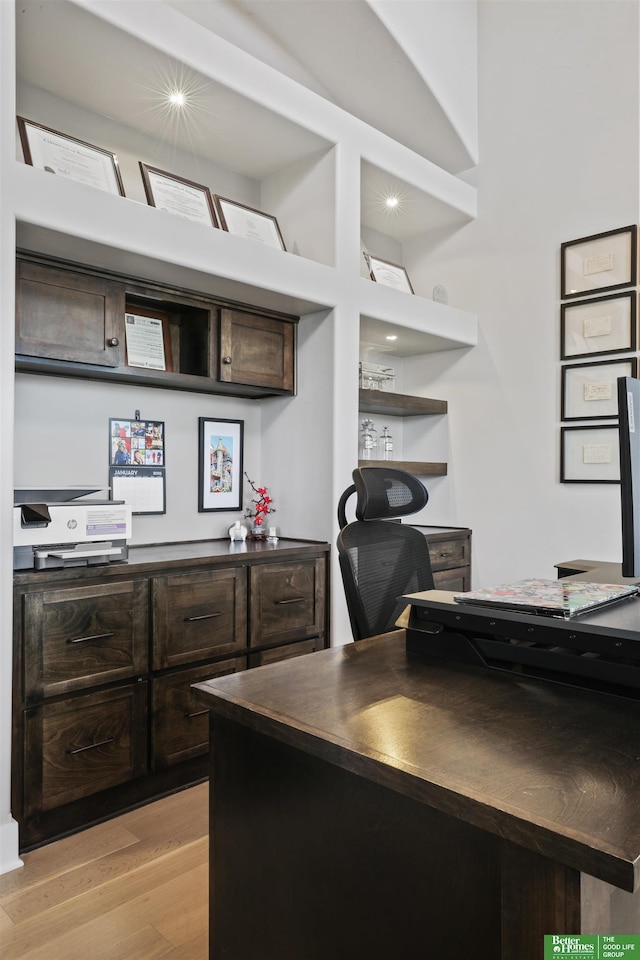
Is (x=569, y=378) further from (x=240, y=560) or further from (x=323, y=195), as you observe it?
(x=240, y=560)

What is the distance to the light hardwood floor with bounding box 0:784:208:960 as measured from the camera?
5.57 feet

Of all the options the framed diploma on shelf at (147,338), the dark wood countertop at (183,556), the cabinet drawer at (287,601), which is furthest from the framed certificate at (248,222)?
the cabinet drawer at (287,601)

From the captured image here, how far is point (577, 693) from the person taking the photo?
3.89ft

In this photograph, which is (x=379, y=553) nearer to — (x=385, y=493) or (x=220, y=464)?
(x=385, y=493)

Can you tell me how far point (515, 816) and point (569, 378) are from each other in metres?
3.23

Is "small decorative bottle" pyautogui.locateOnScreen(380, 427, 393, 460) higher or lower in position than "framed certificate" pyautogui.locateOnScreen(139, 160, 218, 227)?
lower

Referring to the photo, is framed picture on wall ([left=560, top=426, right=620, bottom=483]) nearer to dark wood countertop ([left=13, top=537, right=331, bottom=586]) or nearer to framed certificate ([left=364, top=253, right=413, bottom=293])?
framed certificate ([left=364, top=253, right=413, bottom=293])

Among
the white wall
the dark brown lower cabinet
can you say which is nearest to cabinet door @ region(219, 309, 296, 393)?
the dark brown lower cabinet

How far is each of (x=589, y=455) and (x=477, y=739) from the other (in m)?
2.87

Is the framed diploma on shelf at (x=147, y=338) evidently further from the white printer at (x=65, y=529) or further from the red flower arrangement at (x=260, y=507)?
the red flower arrangement at (x=260, y=507)

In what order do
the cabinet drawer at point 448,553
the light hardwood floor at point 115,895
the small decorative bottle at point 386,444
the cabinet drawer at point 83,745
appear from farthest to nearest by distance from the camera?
the small decorative bottle at point 386,444 < the cabinet drawer at point 448,553 < the cabinet drawer at point 83,745 < the light hardwood floor at point 115,895

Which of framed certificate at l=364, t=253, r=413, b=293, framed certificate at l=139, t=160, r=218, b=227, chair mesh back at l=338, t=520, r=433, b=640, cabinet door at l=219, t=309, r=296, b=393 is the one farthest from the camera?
framed certificate at l=364, t=253, r=413, b=293

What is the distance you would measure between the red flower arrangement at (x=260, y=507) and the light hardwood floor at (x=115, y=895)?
57.2 inches

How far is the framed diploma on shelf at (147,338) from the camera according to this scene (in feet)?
9.28
